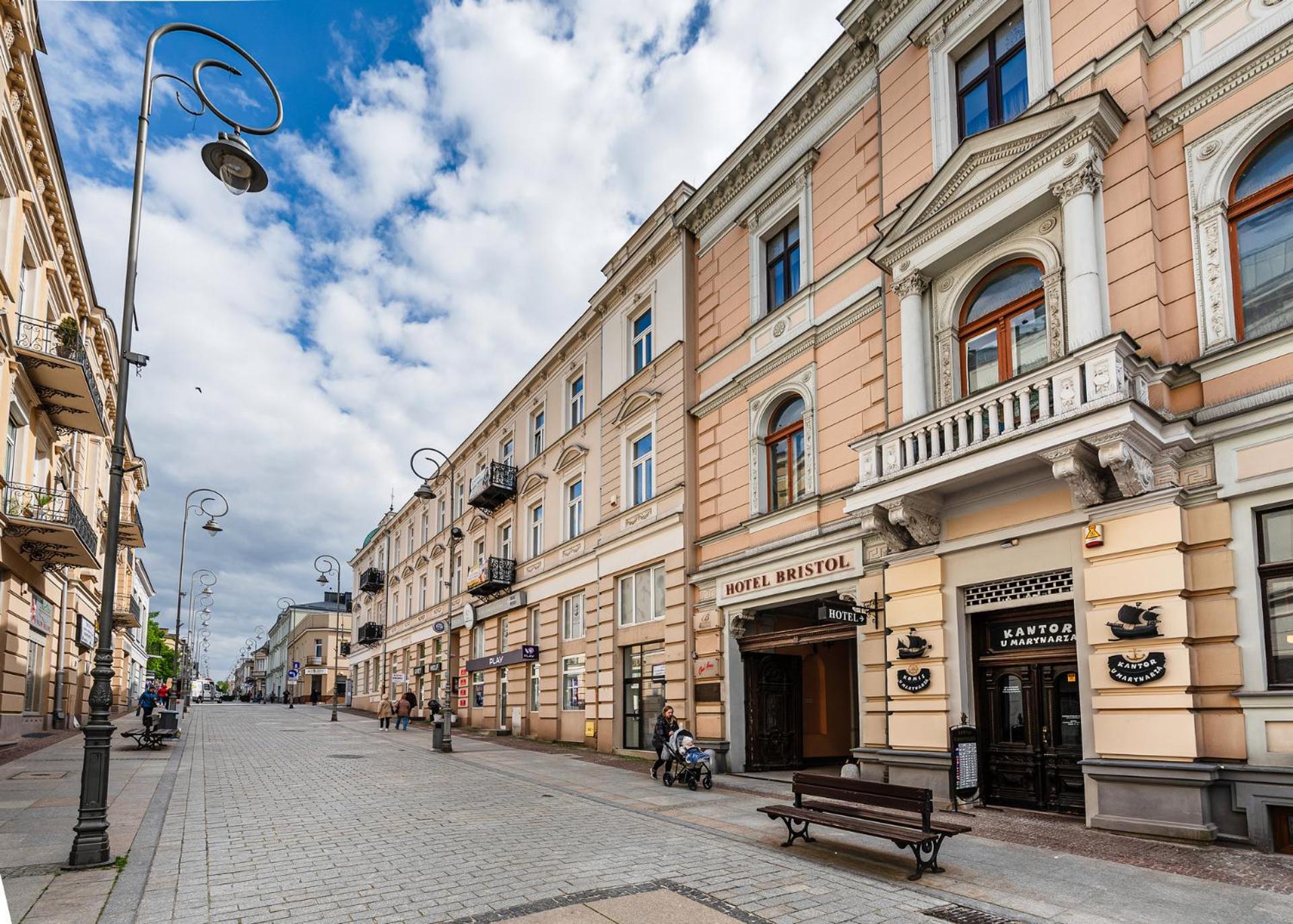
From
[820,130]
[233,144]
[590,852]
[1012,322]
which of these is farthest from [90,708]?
[820,130]

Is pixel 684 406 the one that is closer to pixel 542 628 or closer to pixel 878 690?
pixel 878 690

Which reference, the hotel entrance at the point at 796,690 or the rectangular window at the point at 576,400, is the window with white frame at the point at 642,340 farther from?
the hotel entrance at the point at 796,690

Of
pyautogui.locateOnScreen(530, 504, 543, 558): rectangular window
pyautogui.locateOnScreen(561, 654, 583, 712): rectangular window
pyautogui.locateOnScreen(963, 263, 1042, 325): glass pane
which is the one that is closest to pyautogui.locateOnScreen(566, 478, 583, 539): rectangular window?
pyautogui.locateOnScreen(530, 504, 543, 558): rectangular window

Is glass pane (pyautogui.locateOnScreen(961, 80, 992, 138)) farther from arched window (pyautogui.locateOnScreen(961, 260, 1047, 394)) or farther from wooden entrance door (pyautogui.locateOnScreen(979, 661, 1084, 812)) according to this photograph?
wooden entrance door (pyautogui.locateOnScreen(979, 661, 1084, 812))

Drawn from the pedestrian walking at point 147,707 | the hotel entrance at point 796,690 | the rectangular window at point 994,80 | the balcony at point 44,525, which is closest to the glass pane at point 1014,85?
the rectangular window at point 994,80

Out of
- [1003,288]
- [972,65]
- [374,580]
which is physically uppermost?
[972,65]

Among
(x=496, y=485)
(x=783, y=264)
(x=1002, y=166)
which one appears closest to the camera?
(x=1002, y=166)

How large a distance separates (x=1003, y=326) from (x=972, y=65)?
4486 mm

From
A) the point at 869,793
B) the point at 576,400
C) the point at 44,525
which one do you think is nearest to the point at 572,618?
the point at 576,400

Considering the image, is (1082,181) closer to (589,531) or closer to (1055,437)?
(1055,437)

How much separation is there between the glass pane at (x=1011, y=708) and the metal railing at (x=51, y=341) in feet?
66.4

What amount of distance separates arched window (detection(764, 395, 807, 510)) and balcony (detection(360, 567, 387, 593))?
130 ft

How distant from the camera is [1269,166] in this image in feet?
31.9

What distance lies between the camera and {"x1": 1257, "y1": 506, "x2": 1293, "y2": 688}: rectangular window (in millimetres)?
8781
